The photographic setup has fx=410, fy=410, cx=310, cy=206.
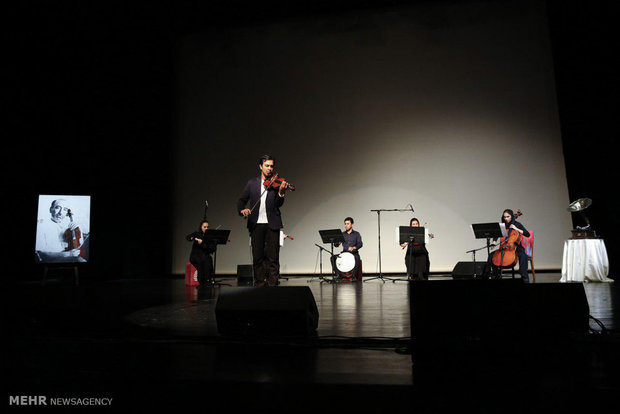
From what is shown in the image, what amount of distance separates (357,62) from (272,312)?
7.39m

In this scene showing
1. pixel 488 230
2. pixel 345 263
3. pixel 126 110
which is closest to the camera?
pixel 488 230

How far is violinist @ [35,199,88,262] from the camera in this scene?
22.0ft

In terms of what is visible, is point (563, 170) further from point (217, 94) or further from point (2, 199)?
point (2, 199)

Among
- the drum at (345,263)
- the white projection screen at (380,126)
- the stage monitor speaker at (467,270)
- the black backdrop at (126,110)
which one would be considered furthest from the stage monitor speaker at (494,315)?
the black backdrop at (126,110)

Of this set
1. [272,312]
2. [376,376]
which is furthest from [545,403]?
[272,312]

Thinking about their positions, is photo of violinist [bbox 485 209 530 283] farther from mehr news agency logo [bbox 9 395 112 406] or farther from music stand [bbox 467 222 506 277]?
mehr news agency logo [bbox 9 395 112 406]

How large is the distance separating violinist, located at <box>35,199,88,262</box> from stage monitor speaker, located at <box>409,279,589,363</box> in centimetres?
682

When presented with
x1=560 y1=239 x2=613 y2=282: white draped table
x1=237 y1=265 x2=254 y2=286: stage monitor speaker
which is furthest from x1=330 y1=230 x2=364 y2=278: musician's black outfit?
x1=560 y1=239 x2=613 y2=282: white draped table

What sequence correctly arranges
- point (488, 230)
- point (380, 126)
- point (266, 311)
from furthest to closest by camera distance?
1. point (380, 126)
2. point (488, 230)
3. point (266, 311)

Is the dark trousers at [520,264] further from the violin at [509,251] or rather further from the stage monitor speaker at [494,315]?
the stage monitor speaker at [494,315]

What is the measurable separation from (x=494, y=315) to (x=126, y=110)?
814cm

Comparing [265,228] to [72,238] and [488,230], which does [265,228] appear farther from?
[72,238]

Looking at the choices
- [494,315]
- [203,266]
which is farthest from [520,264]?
[494,315]

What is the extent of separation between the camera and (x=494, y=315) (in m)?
1.66
